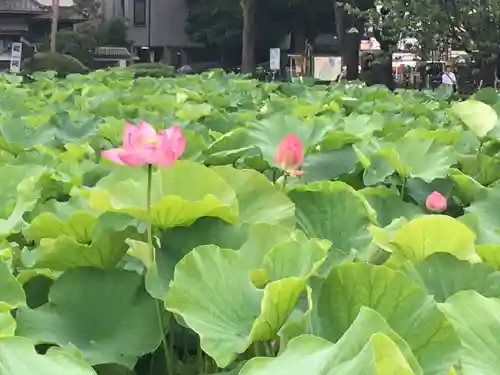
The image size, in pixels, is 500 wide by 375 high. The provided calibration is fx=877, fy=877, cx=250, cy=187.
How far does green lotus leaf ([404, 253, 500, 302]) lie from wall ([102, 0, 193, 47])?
3437 centimetres

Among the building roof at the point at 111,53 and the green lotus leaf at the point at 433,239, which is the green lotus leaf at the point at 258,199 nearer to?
the green lotus leaf at the point at 433,239

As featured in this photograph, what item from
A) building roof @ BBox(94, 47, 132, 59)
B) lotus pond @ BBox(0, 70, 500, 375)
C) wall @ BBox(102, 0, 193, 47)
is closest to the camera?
lotus pond @ BBox(0, 70, 500, 375)

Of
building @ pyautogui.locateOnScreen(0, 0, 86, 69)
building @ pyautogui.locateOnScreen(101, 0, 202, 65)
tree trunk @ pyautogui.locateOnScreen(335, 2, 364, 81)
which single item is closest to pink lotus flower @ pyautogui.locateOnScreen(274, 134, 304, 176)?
tree trunk @ pyautogui.locateOnScreen(335, 2, 364, 81)

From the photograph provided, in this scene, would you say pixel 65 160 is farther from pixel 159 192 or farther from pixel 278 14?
pixel 278 14

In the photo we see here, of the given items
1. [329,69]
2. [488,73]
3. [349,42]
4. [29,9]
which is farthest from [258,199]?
[29,9]

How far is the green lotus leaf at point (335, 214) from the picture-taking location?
1.01 meters

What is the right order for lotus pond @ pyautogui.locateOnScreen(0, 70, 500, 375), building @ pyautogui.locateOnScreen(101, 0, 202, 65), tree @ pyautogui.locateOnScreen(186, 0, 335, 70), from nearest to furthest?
1. lotus pond @ pyautogui.locateOnScreen(0, 70, 500, 375)
2. tree @ pyautogui.locateOnScreen(186, 0, 335, 70)
3. building @ pyautogui.locateOnScreen(101, 0, 202, 65)

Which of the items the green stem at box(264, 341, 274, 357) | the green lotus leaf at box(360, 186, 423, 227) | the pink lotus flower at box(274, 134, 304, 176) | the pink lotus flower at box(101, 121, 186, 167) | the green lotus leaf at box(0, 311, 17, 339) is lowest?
the green stem at box(264, 341, 274, 357)

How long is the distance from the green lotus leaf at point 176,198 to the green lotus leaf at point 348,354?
0.82ft

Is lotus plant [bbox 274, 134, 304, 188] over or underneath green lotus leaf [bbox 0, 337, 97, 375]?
over

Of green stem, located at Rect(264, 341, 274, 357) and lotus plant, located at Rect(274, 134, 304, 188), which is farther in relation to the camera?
lotus plant, located at Rect(274, 134, 304, 188)

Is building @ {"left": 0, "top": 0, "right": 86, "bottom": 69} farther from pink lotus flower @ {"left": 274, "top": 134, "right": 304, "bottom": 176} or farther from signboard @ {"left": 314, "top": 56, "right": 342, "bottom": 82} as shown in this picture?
pink lotus flower @ {"left": 274, "top": 134, "right": 304, "bottom": 176}

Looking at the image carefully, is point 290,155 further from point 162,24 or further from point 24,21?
point 162,24

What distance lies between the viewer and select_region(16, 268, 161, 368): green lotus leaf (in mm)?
781
